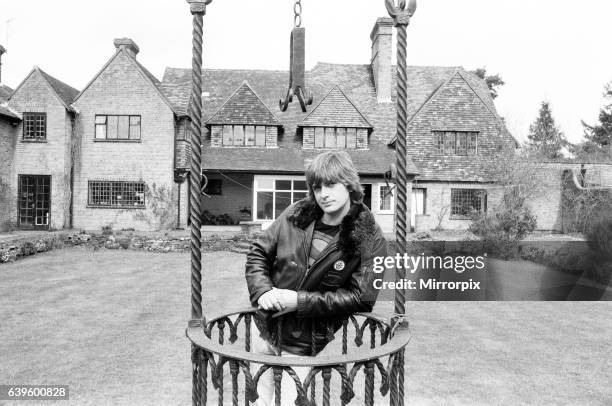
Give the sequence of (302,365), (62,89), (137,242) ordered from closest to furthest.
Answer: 1. (302,365)
2. (137,242)
3. (62,89)

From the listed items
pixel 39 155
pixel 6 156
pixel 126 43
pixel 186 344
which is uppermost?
pixel 126 43

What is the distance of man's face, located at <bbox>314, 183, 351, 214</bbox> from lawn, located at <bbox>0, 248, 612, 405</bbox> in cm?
305

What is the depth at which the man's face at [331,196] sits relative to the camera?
2324 millimetres

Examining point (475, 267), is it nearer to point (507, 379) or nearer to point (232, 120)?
point (507, 379)

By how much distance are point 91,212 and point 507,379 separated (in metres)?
20.2

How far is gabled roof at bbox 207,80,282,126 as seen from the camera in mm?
23281

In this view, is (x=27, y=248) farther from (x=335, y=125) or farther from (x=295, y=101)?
(x=295, y=101)

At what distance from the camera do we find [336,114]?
23453mm

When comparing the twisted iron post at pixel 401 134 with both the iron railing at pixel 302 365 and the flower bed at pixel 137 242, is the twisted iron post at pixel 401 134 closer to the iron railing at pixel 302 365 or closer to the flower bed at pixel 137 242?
the iron railing at pixel 302 365

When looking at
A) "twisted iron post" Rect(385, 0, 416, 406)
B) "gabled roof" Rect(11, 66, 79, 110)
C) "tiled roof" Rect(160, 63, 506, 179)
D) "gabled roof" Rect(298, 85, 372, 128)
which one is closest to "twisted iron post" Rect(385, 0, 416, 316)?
"twisted iron post" Rect(385, 0, 416, 406)

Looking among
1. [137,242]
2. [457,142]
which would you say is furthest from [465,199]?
[137,242]

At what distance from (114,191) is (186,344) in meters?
17.1

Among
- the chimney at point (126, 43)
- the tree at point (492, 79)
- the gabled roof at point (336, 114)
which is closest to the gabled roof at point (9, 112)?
the chimney at point (126, 43)

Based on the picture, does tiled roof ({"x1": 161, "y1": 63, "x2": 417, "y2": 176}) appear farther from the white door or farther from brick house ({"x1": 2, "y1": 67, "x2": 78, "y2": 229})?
brick house ({"x1": 2, "y1": 67, "x2": 78, "y2": 229})
